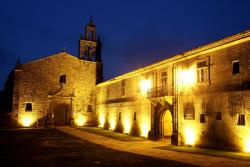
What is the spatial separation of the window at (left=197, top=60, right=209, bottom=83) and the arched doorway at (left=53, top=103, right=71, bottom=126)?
20.8 metres

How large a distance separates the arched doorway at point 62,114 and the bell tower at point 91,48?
5.89 m

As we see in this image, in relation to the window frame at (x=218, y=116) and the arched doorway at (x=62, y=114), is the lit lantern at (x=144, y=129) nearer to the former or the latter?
the window frame at (x=218, y=116)

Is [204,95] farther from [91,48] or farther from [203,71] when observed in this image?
[91,48]

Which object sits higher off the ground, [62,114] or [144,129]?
[62,114]

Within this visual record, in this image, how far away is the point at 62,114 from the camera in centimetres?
3153

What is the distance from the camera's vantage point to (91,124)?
108ft

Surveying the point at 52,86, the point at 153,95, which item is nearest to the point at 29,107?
the point at 52,86

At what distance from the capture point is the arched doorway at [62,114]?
31125 mm

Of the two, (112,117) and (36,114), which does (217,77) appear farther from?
(36,114)

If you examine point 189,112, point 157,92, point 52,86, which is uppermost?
point 52,86

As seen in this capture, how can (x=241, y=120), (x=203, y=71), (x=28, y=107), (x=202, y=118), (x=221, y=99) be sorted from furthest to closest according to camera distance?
1. (x=28, y=107)
2. (x=203, y=71)
3. (x=202, y=118)
4. (x=221, y=99)
5. (x=241, y=120)

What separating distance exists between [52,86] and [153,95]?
16795 millimetres

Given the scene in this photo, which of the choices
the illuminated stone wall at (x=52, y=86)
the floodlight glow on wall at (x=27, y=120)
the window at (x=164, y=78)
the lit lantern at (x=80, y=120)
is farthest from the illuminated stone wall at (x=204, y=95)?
the floodlight glow on wall at (x=27, y=120)

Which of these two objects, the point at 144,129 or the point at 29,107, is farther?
the point at 29,107
